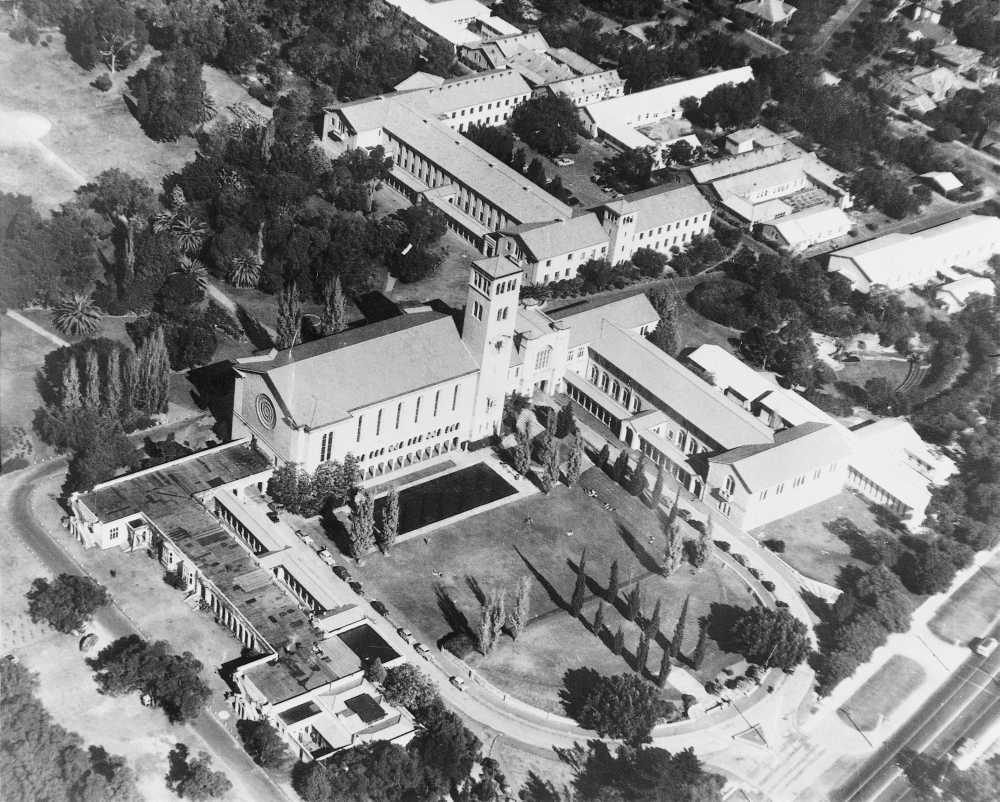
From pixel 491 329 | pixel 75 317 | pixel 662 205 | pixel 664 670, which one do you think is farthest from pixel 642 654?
pixel 662 205

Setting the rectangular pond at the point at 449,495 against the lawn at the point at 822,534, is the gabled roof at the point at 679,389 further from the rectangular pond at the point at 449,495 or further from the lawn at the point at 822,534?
the rectangular pond at the point at 449,495

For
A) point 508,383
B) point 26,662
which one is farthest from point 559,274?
point 26,662

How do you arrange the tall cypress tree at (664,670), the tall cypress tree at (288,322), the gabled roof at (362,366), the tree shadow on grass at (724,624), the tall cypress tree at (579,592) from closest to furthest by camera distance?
the tall cypress tree at (664,670), the tall cypress tree at (579,592), the tree shadow on grass at (724,624), the gabled roof at (362,366), the tall cypress tree at (288,322)

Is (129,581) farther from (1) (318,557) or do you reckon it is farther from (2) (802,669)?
(2) (802,669)

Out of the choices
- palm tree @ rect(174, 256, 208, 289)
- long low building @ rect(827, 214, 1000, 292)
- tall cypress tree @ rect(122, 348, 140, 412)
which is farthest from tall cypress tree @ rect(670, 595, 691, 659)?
long low building @ rect(827, 214, 1000, 292)

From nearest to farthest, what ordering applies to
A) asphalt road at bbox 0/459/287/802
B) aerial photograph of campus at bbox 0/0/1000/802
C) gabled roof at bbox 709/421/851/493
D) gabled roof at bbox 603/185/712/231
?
asphalt road at bbox 0/459/287/802 → aerial photograph of campus at bbox 0/0/1000/802 → gabled roof at bbox 709/421/851/493 → gabled roof at bbox 603/185/712/231

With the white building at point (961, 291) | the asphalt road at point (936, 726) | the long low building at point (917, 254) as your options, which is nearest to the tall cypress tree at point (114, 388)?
the asphalt road at point (936, 726)

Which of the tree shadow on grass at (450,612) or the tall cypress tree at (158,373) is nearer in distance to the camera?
the tree shadow on grass at (450,612)

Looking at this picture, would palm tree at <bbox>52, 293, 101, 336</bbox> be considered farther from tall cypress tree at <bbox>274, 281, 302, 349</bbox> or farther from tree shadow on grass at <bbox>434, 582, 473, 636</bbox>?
tree shadow on grass at <bbox>434, 582, 473, 636</bbox>
